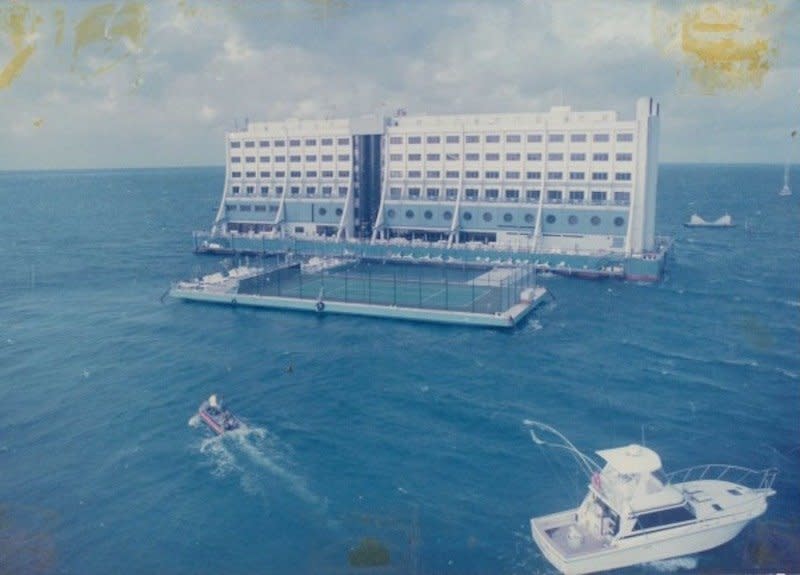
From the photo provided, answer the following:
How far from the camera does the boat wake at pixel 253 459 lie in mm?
34000

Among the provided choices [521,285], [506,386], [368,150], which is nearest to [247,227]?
[368,150]

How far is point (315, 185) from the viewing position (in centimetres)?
10994

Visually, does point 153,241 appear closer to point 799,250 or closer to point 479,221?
point 479,221

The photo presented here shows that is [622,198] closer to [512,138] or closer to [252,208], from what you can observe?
[512,138]

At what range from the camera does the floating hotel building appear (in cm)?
8831

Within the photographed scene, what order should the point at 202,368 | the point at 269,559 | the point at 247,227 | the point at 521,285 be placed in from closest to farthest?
the point at 269,559 → the point at 202,368 → the point at 521,285 → the point at 247,227

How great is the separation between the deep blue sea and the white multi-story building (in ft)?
45.5

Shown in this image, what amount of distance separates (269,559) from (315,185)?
285 ft

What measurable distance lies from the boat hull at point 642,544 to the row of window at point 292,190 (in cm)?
8504

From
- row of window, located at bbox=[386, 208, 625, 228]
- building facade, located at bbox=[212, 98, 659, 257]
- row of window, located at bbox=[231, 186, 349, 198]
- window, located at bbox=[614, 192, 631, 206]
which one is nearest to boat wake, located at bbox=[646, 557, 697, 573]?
building facade, located at bbox=[212, 98, 659, 257]

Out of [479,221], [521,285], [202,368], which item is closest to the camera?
[202,368]

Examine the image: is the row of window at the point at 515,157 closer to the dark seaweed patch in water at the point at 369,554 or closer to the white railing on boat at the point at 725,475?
the white railing on boat at the point at 725,475

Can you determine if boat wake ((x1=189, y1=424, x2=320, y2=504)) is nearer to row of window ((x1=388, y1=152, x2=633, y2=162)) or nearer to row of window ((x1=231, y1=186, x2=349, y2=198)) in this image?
row of window ((x1=388, y1=152, x2=633, y2=162))

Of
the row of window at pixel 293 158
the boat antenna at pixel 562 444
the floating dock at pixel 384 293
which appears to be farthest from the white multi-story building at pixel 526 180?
the boat antenna at pixel 562 444
